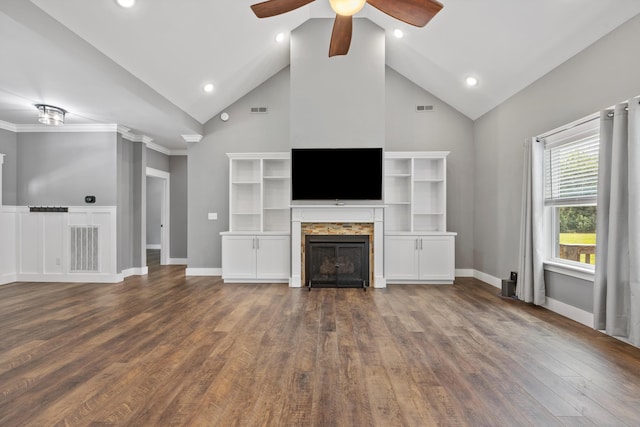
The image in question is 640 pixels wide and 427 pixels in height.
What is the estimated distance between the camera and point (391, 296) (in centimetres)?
477

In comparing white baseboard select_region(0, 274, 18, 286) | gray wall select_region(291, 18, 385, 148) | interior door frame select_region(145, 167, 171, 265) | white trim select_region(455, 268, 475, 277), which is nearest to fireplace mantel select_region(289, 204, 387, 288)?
gray wall select_region(291, 18, 385, 148)

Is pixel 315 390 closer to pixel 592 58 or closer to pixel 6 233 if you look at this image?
pixel 592 58

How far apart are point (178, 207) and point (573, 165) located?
7321 mm

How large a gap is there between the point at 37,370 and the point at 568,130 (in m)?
5.33

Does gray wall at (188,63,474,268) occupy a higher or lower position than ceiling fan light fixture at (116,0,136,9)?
lower

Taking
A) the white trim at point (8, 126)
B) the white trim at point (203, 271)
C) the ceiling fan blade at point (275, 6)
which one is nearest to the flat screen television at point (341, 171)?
the white trim at point (203, 271)

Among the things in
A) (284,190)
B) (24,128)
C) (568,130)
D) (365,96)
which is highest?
(365,96)

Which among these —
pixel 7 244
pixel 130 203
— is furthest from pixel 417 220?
pixel 7 244

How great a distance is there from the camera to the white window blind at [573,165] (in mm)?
3545

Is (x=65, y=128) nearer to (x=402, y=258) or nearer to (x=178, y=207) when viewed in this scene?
(x=178, y=207)

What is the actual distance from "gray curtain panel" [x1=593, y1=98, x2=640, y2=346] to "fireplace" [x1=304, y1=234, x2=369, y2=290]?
2.89 metres

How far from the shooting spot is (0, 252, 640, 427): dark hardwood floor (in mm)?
1916

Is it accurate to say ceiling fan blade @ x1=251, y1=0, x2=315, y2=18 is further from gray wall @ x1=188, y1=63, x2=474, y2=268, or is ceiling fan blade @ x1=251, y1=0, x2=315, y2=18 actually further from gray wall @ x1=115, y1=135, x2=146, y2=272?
gray wall @ x1=115, y1=135, x2=146, y2=272

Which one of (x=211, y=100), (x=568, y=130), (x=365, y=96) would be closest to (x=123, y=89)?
(x=211, y=100)
